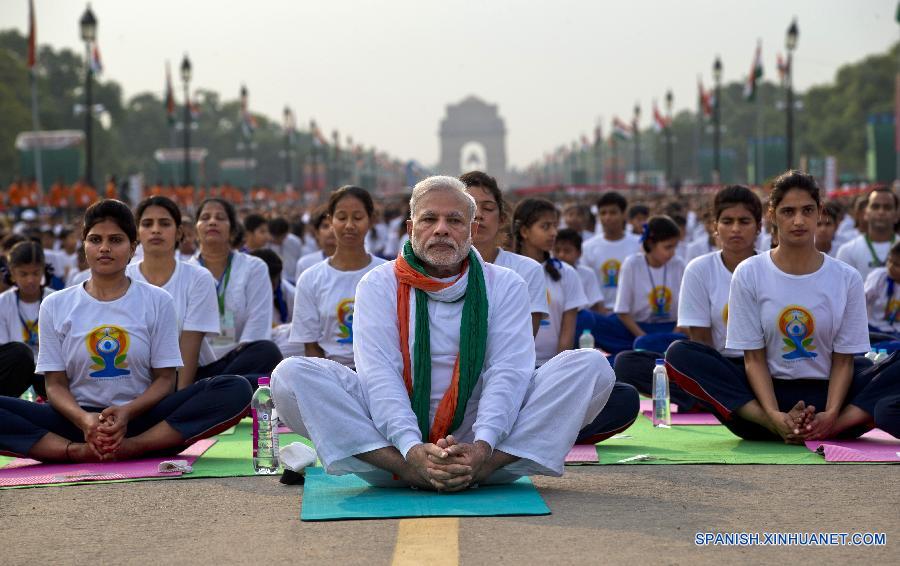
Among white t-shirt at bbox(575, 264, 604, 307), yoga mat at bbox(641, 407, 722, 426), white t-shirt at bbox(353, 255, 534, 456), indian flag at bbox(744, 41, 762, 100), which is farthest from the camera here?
indian flag at bbox(744, 41, 762, 100)

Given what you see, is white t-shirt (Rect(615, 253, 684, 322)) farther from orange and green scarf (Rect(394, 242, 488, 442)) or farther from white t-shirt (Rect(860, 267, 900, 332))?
orange and green scarf (Rect(394, 242, 488, 442))

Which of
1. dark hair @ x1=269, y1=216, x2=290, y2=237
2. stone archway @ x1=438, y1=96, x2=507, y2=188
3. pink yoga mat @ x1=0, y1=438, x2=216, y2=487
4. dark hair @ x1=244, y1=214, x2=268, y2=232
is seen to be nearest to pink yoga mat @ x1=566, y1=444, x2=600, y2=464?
pink yoga mat @ x1=0, y1=438, x2=216, y2=487

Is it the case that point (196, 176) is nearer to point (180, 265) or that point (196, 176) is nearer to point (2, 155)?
point (2, 155)

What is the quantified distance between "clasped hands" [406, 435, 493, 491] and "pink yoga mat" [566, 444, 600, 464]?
1384 mm

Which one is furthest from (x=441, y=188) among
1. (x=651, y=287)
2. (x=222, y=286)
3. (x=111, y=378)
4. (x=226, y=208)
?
(x=651, y=287)

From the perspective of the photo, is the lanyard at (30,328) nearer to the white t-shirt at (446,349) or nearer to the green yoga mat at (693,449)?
the green yoga mat at (693,449)

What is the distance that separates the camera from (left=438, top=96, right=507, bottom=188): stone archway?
171 metres

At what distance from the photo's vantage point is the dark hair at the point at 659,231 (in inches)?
490

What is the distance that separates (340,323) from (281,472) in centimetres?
283

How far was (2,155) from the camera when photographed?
74.5m

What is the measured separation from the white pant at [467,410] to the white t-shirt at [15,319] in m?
4.82

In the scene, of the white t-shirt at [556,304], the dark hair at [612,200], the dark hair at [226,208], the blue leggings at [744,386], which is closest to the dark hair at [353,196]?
the dark hair at [226,208]

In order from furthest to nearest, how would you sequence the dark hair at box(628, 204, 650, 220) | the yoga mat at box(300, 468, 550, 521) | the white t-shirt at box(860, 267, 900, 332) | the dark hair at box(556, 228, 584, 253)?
the dark hair at box(628, 204, 650, 220) → the dark hair at box(556, 228, 584, 253) → the white t-shirt at box(860, 267, 900, 332) → the yoga mat at box(300, 468, 550, 521)

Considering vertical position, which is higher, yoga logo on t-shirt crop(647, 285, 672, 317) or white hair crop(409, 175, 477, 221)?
white hair crop(409, 175, 477, 221)
